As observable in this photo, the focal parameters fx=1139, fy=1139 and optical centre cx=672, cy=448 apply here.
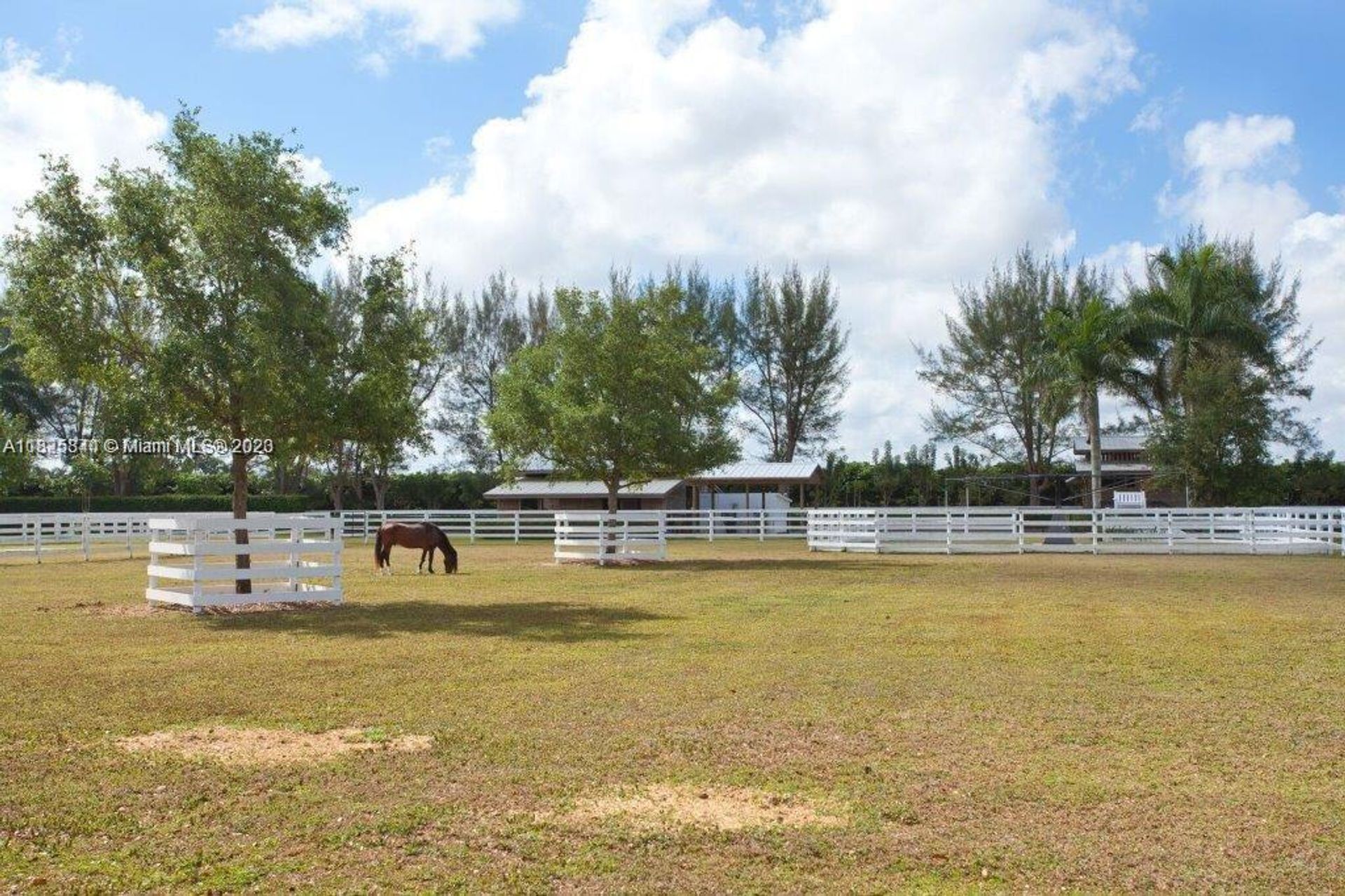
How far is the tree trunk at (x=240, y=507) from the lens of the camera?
1588cm

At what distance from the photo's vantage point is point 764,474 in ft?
160

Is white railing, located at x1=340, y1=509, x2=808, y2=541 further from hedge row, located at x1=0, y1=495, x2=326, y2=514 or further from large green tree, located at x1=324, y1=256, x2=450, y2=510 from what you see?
large green tree, located at x1=324, y1=256, x2=450, y2=510

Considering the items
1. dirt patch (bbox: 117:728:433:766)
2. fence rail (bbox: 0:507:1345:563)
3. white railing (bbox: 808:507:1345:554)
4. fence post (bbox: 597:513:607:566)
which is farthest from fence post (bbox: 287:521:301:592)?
white railing (bbox: 808:507:1345:554)

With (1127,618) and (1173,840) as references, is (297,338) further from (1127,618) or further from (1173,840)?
(1173,840)

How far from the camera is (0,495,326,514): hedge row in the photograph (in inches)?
1831

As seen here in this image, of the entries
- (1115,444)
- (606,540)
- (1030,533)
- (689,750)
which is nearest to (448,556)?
(606,540)

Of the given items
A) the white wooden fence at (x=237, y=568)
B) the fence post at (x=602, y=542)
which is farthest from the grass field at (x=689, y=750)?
the fence post at (x=602, y=542)

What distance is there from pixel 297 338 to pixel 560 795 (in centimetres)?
1113

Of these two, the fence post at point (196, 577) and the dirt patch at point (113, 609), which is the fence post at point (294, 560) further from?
the dirt patch at point (113, 609)

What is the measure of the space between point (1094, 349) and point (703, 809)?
3461cm

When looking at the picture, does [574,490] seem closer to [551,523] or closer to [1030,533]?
[551,523]

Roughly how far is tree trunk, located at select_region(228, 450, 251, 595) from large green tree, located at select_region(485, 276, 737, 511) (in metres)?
10.9

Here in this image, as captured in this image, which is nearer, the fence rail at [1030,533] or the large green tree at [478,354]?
the fence rail at [1030,533]

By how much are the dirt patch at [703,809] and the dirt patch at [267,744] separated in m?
1.62
